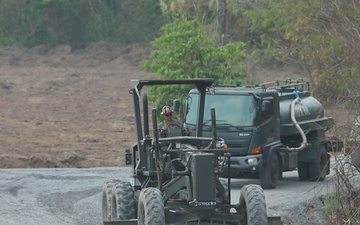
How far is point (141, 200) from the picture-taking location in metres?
13.3

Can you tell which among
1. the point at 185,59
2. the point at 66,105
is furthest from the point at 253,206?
the point at 66,105

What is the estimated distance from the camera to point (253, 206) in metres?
13.4

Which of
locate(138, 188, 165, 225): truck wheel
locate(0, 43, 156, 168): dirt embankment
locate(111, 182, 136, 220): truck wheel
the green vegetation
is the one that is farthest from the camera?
the green vegetation

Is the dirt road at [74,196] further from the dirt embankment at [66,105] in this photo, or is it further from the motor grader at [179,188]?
the dirt embankment at [66,105]

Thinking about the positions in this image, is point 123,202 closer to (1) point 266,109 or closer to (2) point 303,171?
(1) point 266,109

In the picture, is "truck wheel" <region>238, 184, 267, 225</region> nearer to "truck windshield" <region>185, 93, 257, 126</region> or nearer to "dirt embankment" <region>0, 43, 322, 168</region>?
"truck windshield" <region>185, 93, 257, 126</region>

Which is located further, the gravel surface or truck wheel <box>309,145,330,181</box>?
truck wheel <box>309,145,330,181</box>

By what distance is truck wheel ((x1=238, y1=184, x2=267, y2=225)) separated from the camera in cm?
1326

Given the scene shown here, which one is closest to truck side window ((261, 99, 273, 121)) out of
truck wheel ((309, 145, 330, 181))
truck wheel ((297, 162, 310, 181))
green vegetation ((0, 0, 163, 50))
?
truck wheel ((309, 145, 330, 181))

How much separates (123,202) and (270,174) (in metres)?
8.50

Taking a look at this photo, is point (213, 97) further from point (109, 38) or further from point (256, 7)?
point (109, 38)

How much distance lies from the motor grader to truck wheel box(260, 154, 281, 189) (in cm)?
744

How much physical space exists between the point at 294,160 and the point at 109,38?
5025 cm

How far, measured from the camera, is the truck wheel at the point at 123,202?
47.4 ft
